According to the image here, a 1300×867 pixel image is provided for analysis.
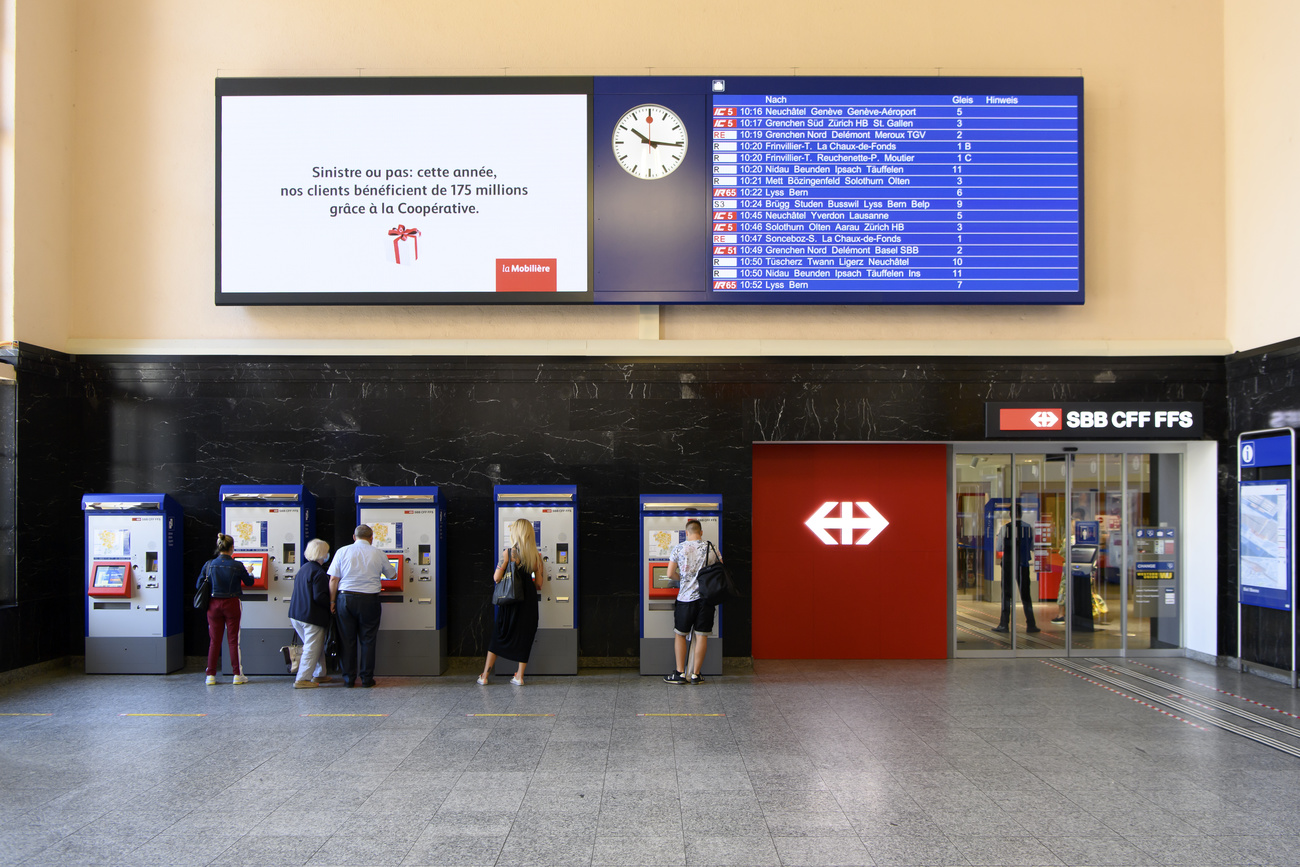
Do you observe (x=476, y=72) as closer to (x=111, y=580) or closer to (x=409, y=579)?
(x=409, y=579)

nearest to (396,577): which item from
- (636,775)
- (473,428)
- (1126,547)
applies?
(473,428)

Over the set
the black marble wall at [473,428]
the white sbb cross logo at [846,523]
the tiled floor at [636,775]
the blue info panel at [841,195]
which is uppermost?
the blue info panel at [841,195]

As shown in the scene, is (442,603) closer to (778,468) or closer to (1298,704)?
(778,468)

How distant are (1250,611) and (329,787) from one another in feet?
28.8

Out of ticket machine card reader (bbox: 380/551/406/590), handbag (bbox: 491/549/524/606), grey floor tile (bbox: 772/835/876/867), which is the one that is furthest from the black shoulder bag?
grey floor tile (bbox: 772/835/876/867)

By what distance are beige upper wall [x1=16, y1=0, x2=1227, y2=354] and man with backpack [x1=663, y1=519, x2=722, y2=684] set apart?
2.23 metres

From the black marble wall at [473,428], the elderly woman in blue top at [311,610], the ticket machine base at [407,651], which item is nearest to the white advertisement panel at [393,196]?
the black marble wall at [473,428]

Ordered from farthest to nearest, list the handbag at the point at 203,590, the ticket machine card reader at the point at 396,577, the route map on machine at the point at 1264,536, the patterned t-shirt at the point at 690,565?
the ticket machine card reader at the point at 396,577 < the route map on machine at the point at 1264,536 < the patterned t-shirt at the point at 690,565 < the handbag at the point at 203,590

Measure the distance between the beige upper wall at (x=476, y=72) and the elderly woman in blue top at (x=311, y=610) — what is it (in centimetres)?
247

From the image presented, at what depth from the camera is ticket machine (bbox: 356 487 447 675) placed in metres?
8.05

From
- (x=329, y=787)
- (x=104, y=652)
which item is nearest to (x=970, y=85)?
(x=329, y=787)

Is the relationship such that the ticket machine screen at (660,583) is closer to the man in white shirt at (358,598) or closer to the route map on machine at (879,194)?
the man in white shirt at (358,598)

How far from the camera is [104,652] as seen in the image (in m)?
8.04

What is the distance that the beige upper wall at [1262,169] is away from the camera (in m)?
7.98
